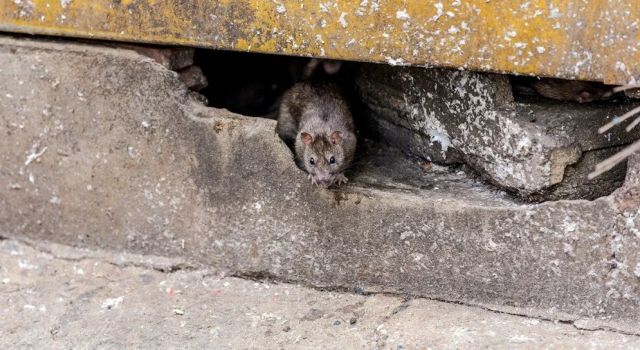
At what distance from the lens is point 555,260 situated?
4.26 metres

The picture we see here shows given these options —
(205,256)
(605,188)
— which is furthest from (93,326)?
(605,188)

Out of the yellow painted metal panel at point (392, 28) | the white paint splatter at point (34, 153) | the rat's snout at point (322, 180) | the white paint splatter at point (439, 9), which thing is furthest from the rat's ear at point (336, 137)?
the white paint splatter at point (34, 153)

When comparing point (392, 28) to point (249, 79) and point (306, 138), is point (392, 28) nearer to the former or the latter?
point (306, 138)

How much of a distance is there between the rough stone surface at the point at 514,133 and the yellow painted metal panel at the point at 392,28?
354 millimetres

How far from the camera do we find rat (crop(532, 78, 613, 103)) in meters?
4.10

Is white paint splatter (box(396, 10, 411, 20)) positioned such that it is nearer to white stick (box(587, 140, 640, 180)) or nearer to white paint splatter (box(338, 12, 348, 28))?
white paint splatter (box(338, 12, 348, 28))

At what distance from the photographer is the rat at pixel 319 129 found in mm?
4801

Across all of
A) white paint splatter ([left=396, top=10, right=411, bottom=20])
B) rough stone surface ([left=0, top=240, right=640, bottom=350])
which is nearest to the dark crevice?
rough stone surface ([left=0, top=240, right=640, bottom=350])

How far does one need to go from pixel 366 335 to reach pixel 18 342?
1.77 m

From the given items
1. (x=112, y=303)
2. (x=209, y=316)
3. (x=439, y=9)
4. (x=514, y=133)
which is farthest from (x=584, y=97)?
(x=112, y=303)

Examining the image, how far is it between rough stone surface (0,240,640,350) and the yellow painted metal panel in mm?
1275

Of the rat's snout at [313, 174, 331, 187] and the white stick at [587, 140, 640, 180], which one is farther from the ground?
the white stick at [587, 140, 640, 180]

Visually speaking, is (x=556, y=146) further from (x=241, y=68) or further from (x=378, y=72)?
(x=241, y=68)

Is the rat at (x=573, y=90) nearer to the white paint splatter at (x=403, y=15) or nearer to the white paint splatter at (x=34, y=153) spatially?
the white paint splatter at (x=403, y=15)
